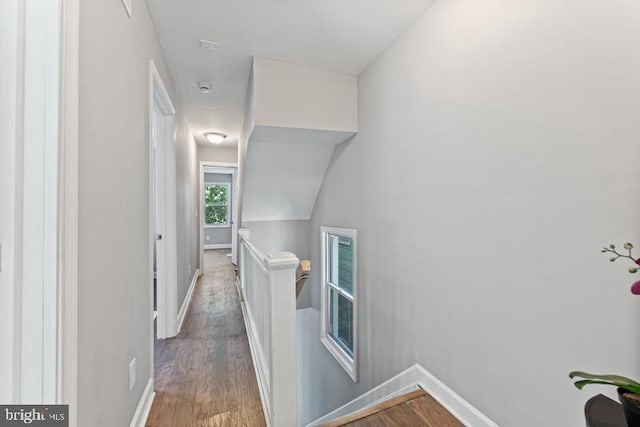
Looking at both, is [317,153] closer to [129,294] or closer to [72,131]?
[129,294]

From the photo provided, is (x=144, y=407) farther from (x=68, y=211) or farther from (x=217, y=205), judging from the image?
(x=217, y=205)

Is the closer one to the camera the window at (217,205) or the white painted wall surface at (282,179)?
the white painted wall surface at (282,179)

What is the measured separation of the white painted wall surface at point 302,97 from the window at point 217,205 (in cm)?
690

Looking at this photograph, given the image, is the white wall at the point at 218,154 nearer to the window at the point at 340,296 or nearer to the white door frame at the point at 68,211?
the window at the point at 340,296

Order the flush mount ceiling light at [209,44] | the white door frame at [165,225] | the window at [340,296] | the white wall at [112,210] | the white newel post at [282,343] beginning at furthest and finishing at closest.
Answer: the window at [340,296]
the white door frame at [165,225]
the flush mount ceiling light at [209,44]
the white newel post at [282,343]
the white wall at [112,210]

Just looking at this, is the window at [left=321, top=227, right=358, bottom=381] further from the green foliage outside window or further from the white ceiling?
the green foliage outside window

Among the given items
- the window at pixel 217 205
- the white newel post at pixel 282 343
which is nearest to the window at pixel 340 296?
the white newel post at pixel 282 343

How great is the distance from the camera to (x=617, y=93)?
93 cm

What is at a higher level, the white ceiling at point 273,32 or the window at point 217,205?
the white ceiling at point 273,32

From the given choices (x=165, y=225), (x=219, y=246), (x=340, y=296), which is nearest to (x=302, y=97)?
(x=165, y=225)

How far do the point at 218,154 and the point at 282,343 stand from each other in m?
5.03

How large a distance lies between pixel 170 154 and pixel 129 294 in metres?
1.58

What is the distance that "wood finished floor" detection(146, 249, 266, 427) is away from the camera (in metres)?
1.58

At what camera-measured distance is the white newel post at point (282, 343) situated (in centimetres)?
137
